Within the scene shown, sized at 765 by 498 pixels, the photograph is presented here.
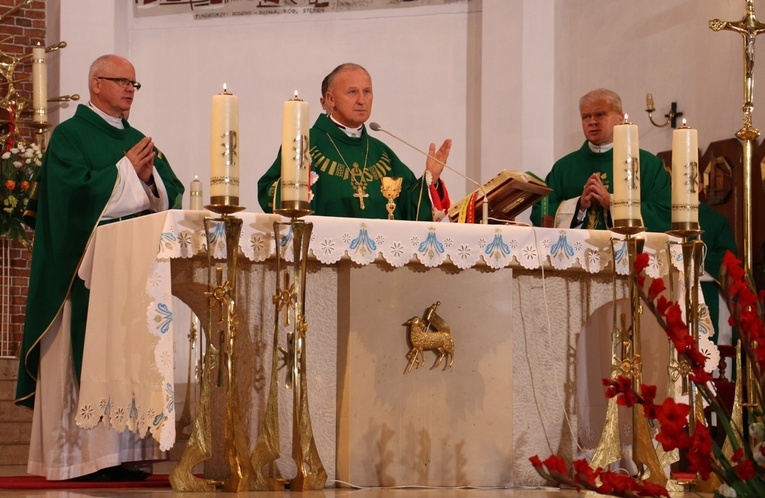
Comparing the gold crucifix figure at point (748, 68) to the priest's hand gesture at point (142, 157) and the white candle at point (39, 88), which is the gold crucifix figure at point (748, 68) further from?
the white candle at point (39, 88)

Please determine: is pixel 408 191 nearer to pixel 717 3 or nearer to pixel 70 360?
pixel 70 360

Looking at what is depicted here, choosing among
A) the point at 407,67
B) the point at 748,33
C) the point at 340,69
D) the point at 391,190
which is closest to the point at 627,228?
the point at 391,190

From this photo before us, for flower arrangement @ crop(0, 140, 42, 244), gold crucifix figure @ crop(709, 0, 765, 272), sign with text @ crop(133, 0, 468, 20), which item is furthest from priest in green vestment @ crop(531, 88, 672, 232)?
flower arrangement @ crop(0, 140, 42, 244)

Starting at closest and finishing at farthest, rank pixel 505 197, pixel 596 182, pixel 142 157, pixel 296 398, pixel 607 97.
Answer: pixel 296 398, pixel 505 197, pixel 142 157, pixel 596 182, pixel 607 97

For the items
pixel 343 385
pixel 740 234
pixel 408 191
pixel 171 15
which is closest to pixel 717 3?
pixel 740 234

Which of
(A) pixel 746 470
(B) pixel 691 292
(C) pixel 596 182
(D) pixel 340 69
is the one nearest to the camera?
(A) pixel 746 470

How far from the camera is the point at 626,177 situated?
4574 mm

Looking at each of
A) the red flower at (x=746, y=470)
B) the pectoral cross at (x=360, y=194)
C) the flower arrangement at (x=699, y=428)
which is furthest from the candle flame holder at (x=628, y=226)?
the red flower at (x=746, y=470)

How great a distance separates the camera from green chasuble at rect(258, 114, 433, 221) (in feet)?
18.9

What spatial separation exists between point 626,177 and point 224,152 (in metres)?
1.58

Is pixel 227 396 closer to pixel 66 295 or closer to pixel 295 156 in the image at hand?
pixel 295 156

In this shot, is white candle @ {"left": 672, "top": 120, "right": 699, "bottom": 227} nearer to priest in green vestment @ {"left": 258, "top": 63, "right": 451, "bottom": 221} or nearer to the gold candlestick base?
the gold candlestick base

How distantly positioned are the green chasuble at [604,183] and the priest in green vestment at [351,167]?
0.91 metres

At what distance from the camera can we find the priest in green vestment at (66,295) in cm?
534
